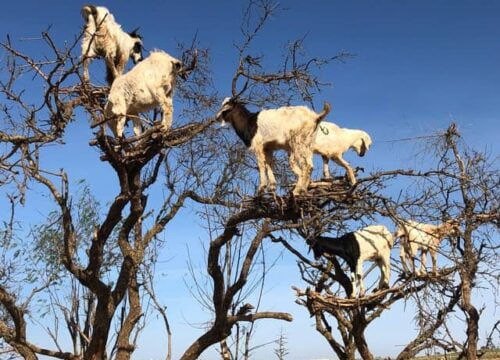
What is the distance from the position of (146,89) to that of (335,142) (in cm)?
255

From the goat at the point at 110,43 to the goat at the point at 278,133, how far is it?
76.5 inches

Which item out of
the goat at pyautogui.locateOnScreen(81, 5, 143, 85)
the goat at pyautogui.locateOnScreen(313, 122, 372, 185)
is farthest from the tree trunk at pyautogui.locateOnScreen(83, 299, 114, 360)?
the goat at pyautogui.locateOnScreen(313, 122, 372, 185)

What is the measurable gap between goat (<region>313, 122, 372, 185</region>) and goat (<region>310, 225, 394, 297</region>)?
1.10m

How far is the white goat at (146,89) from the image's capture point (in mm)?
7750

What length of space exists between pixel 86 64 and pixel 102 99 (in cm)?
51

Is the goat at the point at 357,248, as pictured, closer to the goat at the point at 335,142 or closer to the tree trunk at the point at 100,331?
the goat at the point at 335,142

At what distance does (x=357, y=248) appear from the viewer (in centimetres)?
891

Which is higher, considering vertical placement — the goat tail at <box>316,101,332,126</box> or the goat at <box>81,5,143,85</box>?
the goat at <box>81,5,143,85</box>

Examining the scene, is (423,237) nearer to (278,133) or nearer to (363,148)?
(363,148)

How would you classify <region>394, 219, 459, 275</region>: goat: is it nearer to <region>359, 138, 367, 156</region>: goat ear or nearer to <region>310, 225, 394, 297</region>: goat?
<region>310, 225, 394, 297</region>: goat

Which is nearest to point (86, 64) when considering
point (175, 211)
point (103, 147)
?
point (103, 147)

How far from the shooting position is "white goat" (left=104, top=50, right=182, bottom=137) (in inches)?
305

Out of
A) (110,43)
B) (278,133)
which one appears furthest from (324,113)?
(110,43)

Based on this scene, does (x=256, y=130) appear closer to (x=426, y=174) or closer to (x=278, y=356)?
(x=426, y=174)
